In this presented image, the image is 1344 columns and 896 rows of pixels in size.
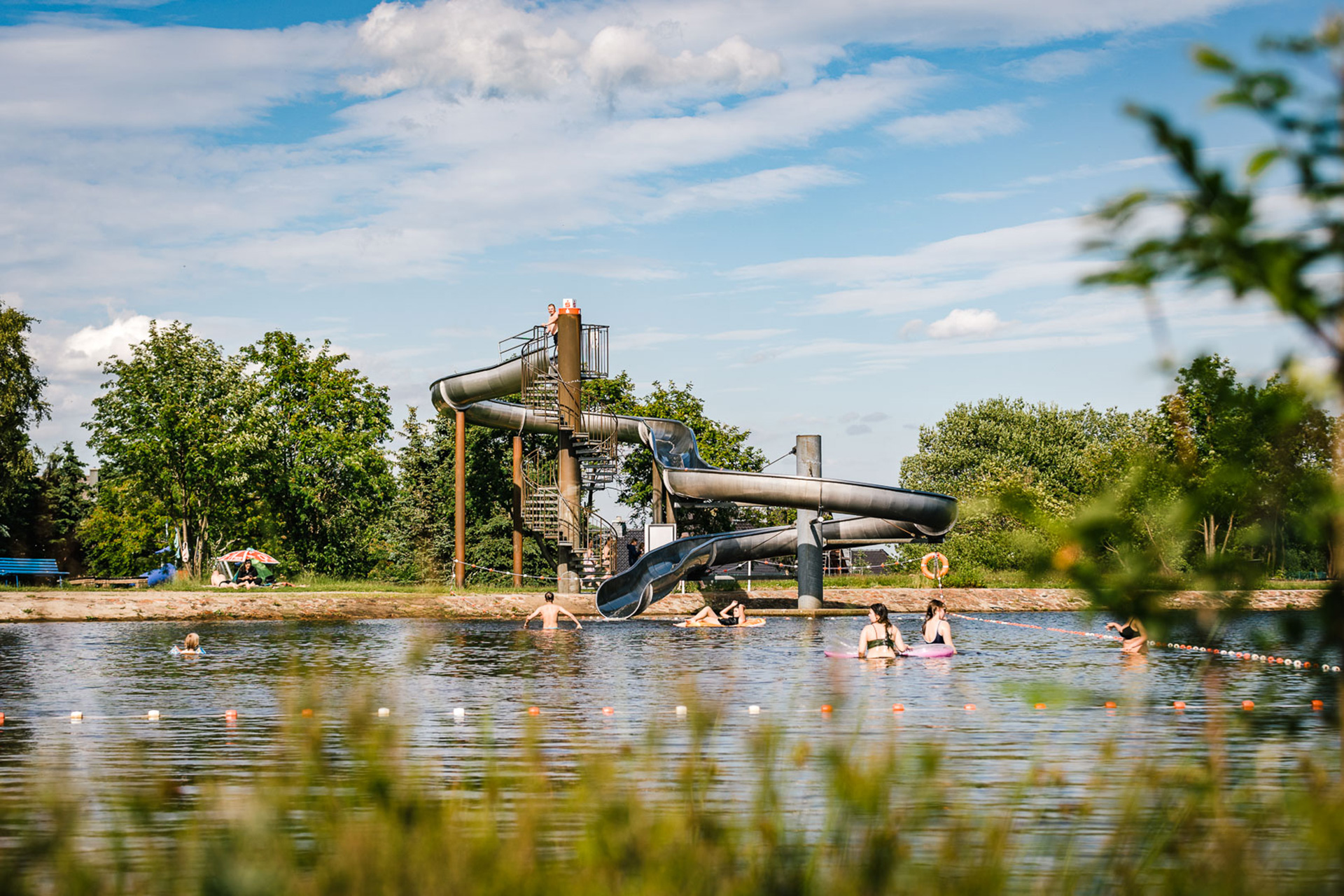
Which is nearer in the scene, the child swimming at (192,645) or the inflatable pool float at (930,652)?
the inflatable pool float at (930,652)

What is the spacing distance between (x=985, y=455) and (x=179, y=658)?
73728mm

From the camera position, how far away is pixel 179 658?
72.4ft

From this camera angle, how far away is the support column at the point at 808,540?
35.6 metres

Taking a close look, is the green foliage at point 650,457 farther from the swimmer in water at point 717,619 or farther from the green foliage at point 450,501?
the swimmer in water at point 717,619

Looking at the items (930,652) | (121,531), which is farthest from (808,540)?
(121,531)

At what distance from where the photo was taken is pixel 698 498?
36.6 m

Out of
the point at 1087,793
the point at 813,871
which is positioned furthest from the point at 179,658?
the point at 813,871

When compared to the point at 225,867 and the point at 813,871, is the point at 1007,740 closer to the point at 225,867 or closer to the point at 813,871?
the point at 813,871

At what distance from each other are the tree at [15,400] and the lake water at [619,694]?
79.2 ft

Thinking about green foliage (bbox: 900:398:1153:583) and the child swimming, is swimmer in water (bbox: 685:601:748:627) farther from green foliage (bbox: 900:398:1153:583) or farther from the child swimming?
green foliage (bbox: 900:398:1153:583)

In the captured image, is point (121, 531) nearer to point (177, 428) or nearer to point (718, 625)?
point (177, 428)

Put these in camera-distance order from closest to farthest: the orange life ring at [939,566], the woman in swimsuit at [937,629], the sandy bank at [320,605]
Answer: the woman in swimsuit at [937,629], the sandy bank at [320,605], the orange life ring at [939,566]

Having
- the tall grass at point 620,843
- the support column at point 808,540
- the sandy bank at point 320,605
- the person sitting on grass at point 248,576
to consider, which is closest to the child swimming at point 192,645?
the sandy bank at point 320,605

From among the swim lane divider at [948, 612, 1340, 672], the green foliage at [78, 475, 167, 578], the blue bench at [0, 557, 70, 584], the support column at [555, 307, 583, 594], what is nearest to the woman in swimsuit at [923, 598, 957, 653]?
the swim lane divider at [948, 612, 1340, 672]
